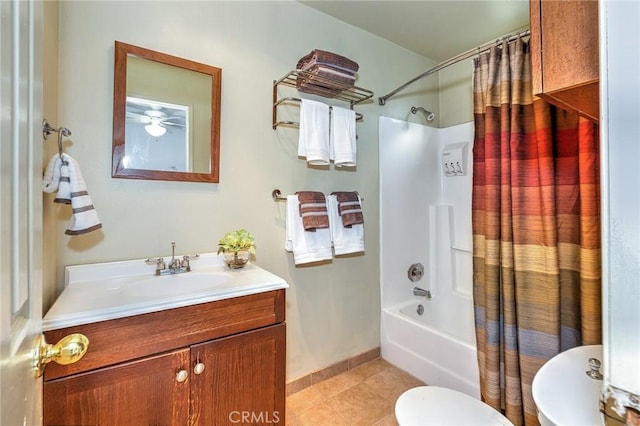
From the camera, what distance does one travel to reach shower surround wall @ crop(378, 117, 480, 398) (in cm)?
223

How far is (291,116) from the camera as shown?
182 centimetres

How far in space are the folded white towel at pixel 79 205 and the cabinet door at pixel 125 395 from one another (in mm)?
539

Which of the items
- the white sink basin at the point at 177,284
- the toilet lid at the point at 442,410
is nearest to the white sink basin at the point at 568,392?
the toilet lid at the point at 442,410

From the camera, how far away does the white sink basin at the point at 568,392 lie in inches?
33.0

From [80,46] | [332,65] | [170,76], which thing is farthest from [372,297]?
[80,46]

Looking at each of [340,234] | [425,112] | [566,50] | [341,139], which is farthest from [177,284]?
[425,112]

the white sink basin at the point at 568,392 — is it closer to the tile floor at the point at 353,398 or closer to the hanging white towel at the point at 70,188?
the tile floor at the point at 353,398

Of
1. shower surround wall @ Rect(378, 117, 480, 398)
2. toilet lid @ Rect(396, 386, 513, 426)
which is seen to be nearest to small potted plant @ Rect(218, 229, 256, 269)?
toilet lid @ Rect(396, 386, 513, 426)

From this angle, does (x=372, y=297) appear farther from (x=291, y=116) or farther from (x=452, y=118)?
(x=452, y=118)

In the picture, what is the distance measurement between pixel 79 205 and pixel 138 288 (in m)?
0.40

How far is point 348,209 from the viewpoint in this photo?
192 centimetres

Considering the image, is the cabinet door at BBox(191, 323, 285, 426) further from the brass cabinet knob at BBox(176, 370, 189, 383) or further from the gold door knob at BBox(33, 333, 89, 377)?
the gold door knob at BBox(33, 333, 89, 377)

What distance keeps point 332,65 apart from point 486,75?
0.91 metres

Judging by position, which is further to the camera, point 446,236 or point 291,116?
point 446,236
